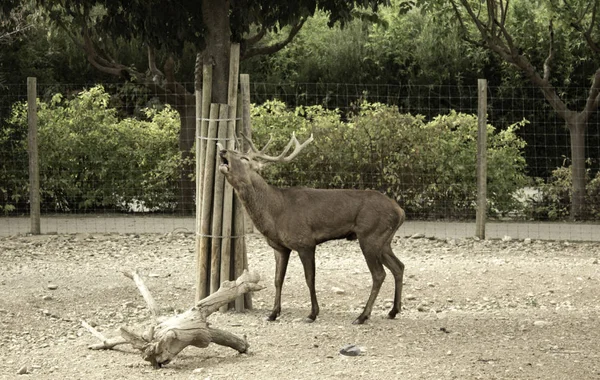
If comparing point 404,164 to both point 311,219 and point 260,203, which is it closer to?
point 311,219

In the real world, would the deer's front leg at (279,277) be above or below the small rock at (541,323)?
above

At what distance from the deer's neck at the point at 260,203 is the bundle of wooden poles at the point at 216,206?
0.47 m

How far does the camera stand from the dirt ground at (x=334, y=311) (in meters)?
7.62

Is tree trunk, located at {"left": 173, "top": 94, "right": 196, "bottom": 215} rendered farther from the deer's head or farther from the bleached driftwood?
the bleached driftwood

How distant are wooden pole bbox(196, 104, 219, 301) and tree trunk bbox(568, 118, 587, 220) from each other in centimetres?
790

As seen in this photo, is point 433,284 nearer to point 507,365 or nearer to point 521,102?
point 507,365

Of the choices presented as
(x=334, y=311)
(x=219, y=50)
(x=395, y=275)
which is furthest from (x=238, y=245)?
(x=219, y=50)

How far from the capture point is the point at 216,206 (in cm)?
959

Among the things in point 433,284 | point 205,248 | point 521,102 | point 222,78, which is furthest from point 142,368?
point 521,102

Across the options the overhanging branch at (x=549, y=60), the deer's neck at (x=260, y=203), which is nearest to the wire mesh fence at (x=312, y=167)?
the overhanging branch at (x=549, y=60)

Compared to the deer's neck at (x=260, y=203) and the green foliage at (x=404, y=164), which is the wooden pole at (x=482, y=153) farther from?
A: the deer's neck at (x=260, y=203)

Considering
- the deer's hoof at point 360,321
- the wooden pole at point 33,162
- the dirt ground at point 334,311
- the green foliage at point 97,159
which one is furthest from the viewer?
the green foliage at point 97,159

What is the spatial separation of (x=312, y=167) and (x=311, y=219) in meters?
6.59

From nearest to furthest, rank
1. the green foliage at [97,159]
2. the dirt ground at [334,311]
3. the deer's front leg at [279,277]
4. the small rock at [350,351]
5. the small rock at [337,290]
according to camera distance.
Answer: the dirt ground at [334,311], the small rock at [350,351], the deer's front leg at [279,277], the small rock at [337,290], the green foliage at [97,159]
